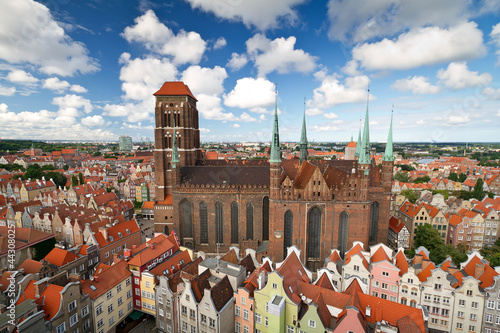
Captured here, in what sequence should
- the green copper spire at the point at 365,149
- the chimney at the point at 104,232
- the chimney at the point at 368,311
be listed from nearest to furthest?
the chimney at the point at 368,311 < the green copper spire at the point at 365,149 < the chimney at the point at 104,232

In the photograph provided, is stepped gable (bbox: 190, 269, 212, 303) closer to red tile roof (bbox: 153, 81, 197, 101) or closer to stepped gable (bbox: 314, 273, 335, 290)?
stepped gable (bbox: 314, 273, 335, 290)

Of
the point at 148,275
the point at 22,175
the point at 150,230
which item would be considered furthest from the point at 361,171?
the point at 22,175

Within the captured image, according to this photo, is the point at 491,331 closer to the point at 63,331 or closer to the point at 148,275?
the point at 148,275

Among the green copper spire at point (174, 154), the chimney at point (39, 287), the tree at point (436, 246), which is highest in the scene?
the green copper spire at point (174, 154)

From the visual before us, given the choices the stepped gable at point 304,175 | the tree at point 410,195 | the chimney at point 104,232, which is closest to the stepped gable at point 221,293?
the stepped gable at point 304,175

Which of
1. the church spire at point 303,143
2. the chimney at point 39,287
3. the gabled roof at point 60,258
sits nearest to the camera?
the chimney at point 39,287

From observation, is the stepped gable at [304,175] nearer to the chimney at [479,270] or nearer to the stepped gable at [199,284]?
the stepped gable at [199,284]

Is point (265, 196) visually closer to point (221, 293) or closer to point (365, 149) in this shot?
point (365, 149)
